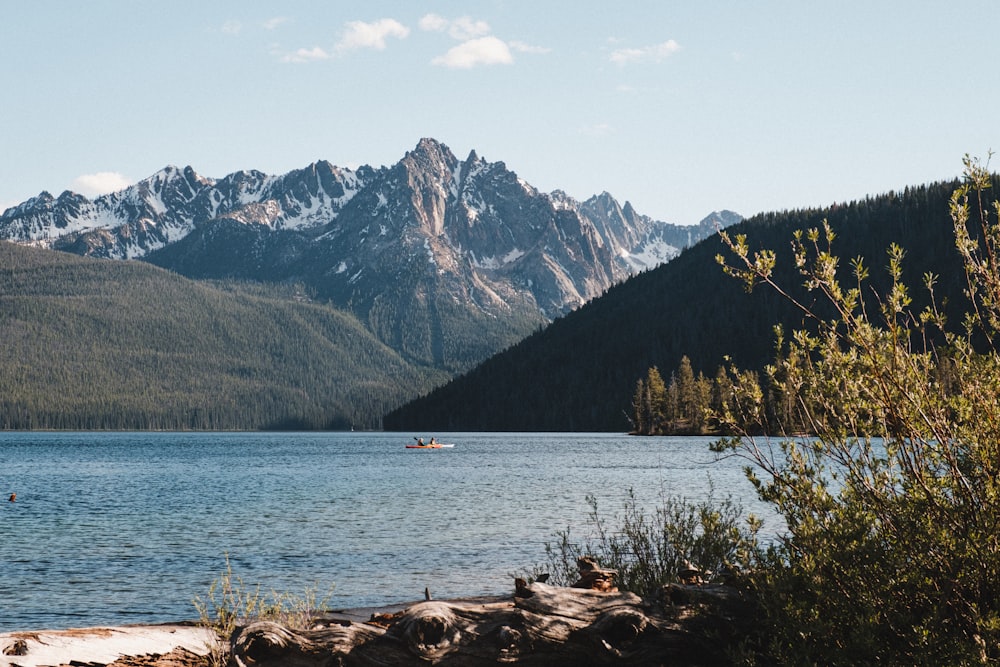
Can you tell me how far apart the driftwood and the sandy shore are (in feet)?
7.46

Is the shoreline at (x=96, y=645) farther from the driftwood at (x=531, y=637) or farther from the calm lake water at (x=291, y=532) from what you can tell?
the calm lake water at (x=291, y=532)

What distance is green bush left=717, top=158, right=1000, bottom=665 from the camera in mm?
8719

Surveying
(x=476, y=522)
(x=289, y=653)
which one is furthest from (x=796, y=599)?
(x=476, y=522)

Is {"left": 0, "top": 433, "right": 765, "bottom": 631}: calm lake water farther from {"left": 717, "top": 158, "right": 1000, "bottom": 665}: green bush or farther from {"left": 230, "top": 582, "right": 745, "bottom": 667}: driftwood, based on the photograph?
{"left": 717, "top": 158, "right": 1000, "bottom": 665}: green bush

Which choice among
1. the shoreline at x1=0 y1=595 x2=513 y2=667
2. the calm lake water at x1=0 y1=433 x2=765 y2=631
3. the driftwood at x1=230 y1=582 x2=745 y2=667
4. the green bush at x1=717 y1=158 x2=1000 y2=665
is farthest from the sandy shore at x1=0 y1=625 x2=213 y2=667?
the calm lake water at x1=0 y1=433 x2=765 y2=631

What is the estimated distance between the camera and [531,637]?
10828 millimetres

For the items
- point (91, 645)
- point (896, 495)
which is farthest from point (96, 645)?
point (896, 495)

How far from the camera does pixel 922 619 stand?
897 cm

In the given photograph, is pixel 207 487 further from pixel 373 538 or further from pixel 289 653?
pixel 289 653

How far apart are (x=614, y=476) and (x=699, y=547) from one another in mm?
51322

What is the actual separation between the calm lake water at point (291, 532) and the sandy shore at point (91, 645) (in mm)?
8736

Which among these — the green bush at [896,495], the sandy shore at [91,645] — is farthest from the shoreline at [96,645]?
the green bush at [896,495]

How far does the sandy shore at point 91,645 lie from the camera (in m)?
11.2

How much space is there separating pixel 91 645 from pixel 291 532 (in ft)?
91.1
